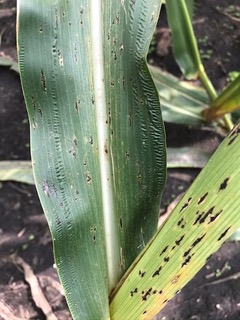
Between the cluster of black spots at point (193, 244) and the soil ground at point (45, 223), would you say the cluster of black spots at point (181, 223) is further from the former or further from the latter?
the soil ground at point (45, 223)

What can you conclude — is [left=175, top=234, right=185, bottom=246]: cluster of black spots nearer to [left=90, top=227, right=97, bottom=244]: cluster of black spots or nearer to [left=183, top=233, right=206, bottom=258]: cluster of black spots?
[left=183, top=233, right=206, bottom=258]: cluster of black spots

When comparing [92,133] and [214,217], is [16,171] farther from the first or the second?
[214,217]

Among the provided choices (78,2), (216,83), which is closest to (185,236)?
(78,2)

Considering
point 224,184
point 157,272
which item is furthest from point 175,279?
point 224,184

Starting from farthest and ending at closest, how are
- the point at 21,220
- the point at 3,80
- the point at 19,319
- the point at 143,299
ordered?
the point at 3,80 → the point at 21,220 → the point at 19,319 → the point at 143,299

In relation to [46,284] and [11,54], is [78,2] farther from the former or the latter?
[11,54]

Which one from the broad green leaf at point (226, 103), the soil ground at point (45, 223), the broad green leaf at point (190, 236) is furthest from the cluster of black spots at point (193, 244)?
the broad green leaf at point (226, 103)
